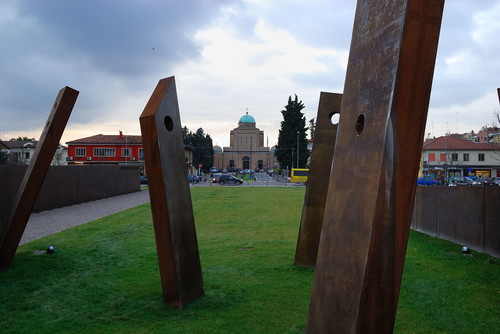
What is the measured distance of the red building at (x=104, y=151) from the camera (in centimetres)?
5644

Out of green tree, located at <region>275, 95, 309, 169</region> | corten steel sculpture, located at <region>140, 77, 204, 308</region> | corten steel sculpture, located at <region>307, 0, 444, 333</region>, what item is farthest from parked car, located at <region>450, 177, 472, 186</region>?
corten steel sculpture, located at <region>307, 0, 444, 333</region>

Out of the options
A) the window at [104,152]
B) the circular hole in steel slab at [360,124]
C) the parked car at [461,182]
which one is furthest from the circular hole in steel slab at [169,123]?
the window at [104,152]

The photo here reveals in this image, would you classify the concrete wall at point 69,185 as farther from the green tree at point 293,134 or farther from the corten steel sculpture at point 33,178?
the green tree at point 293,134

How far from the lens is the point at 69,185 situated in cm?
2005

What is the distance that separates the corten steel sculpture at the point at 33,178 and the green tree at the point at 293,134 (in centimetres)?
5152

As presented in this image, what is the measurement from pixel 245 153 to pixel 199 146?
97.7ft

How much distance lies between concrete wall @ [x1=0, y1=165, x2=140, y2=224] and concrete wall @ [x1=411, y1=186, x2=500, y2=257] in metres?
11.6

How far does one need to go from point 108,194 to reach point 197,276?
21.3m

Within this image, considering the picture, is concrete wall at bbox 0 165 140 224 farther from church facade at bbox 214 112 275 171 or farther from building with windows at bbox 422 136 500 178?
church facade at bbox 214 112 275 171

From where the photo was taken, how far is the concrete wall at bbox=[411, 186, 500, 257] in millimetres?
8438

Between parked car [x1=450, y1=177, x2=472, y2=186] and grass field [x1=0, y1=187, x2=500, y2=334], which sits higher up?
parked car [x1=450, y1=177, x2=472, y2=186]

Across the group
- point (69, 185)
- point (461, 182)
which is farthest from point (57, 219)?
point (461, 182)

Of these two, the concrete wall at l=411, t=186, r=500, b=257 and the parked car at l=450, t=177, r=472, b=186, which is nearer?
the concrete wall at l=411, t=186, r=500, b=257

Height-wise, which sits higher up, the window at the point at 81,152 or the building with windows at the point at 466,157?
the building with windows at the point at 466,157
